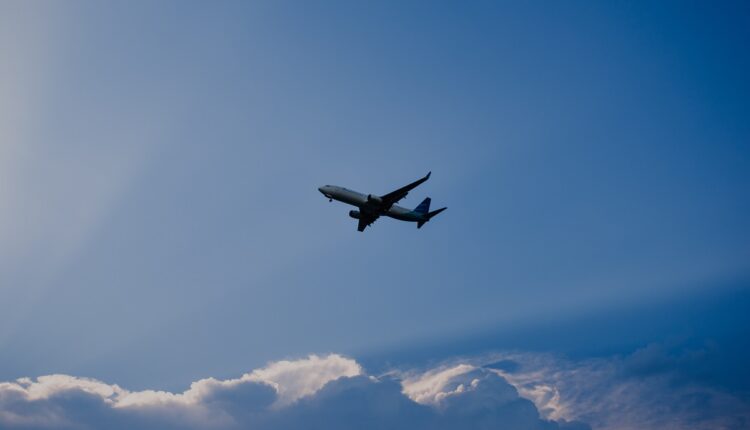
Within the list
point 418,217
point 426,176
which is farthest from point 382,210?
Answer: point 426,176

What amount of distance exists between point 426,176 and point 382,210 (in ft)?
51.4

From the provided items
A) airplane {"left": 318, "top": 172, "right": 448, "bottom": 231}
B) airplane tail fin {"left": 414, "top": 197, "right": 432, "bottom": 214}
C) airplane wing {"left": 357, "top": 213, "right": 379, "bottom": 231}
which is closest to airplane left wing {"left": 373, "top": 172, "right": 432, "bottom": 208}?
airplane {"left": 318, "top": 172, "right": 448, "bottom": 231}

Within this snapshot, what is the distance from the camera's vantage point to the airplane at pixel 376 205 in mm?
92562

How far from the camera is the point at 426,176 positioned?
8369 cm

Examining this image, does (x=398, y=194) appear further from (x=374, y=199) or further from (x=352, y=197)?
(x=352, y=197)

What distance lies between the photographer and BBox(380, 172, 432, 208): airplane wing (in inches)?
3373

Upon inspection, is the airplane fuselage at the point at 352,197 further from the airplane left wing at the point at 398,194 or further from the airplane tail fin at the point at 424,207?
the airplane tail fin at the point at 424,207

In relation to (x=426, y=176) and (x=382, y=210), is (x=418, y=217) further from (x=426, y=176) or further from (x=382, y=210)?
(x=426, y=176)

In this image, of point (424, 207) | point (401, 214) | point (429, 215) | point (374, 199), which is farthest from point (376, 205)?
point (424, 207)

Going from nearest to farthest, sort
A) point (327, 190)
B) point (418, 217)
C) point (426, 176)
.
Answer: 1. point (426, 176)
2. point (327, 190)
3. point (418, 217)

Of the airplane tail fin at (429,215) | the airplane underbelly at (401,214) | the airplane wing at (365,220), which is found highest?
the airplane wing at (365,220)

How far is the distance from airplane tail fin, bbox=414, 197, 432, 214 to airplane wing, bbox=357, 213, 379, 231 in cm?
1014

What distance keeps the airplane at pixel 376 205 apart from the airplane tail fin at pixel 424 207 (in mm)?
43

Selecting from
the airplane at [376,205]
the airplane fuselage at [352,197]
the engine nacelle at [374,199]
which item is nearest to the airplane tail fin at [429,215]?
the airplane at [376,205]
